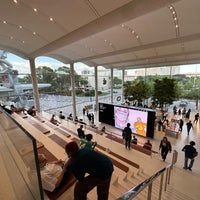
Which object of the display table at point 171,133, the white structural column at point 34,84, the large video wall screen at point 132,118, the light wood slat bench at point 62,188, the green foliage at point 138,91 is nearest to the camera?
the light wood slat bench at point 62,188

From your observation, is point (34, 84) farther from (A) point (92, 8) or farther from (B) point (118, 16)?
(B) point (118, 16)

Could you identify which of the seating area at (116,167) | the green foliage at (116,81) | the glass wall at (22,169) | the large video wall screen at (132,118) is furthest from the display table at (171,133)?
the green foliage at (116,81)

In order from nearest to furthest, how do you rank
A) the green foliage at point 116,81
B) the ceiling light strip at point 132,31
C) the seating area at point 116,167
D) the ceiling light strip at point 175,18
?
the seating area at point 116,167
the ceiling light strip at point 175,18
the ceiling light strip at point 132,31
the green foliage at point 116,81

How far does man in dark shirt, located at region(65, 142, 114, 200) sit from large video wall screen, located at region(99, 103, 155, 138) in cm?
830

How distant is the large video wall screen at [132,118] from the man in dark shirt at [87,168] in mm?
8298

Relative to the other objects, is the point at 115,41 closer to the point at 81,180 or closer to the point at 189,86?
the point at 81,180

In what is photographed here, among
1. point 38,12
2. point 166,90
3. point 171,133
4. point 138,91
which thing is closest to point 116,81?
point 138,91

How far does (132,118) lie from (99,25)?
287 inches

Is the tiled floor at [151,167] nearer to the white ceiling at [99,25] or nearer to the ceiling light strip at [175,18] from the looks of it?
the white ceiling at [99,25]

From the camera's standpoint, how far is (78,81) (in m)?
15.3

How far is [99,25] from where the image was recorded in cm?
543

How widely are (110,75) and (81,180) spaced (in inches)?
748

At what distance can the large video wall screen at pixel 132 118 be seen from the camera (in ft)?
31.4

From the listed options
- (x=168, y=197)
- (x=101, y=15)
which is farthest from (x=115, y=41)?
(x=168, y=197)
